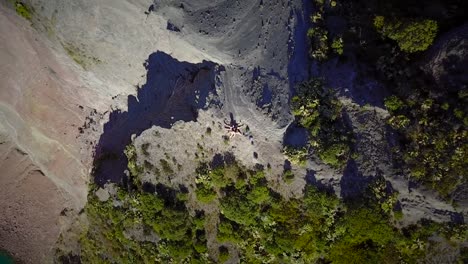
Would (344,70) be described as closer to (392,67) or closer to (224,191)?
(392,67)

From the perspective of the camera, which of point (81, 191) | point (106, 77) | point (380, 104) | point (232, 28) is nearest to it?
point (380, 104)

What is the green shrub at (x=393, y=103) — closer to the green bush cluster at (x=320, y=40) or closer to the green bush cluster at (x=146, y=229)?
the green bush cluster at (x=320, y=40)

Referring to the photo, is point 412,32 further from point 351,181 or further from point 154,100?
point 154,100

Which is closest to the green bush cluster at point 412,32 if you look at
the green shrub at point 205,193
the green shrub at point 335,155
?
the green shrub at point 335,155

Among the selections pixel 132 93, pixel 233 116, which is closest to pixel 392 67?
pixel 233 116

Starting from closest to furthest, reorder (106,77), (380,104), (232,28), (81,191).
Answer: (380,104)
(232,28)
(106,77)
(81,191)

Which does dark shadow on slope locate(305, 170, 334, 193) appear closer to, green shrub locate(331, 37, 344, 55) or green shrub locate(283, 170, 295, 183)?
green shrub locate(283, 170, 295, 183)

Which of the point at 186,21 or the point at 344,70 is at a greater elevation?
the point at 344,70
